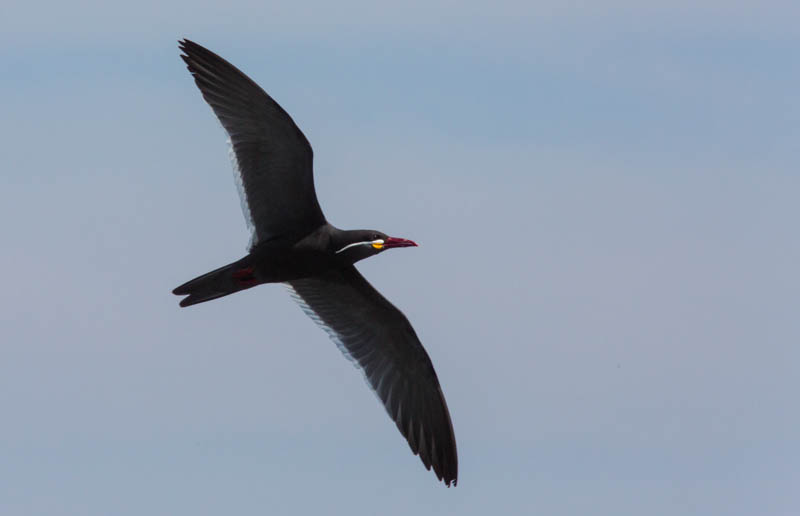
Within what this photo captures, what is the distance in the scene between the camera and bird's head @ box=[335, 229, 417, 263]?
2550 centimetres

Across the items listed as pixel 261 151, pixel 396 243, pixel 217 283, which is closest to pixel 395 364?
pixel 396 243

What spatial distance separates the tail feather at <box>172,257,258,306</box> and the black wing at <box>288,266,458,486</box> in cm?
216

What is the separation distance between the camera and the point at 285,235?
2562cm

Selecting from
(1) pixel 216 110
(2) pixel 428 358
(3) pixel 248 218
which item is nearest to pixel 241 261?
(3) pixel 248 218

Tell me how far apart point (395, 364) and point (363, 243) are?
121 inches

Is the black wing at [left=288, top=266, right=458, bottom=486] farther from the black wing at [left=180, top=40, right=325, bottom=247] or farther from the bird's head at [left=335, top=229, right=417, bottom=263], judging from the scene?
the black wing at [left=180, top=40, right=325, bottom=247]

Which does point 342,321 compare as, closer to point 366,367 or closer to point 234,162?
point 366,367

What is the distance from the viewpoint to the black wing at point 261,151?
24953mm

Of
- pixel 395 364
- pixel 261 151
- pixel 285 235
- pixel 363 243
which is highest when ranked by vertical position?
pixel 261 151

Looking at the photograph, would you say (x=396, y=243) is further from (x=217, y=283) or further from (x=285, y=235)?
(x=217, y=283)

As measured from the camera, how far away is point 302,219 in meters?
25.6

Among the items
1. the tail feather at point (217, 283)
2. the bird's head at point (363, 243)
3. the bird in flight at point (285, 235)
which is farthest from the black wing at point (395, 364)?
the tail feather at point (217, 283)

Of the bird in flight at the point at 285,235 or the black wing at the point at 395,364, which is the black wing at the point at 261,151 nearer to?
the bird in flight at the point at 285,235

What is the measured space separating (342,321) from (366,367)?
38.3 inches
